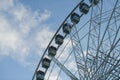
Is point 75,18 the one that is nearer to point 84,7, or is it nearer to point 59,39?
point 84,7

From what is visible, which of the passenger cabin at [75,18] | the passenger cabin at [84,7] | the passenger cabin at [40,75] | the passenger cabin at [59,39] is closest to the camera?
the passenger cabin at [84,7]

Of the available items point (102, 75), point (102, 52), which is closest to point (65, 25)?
point (102, 52)

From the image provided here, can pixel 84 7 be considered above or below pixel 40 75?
above

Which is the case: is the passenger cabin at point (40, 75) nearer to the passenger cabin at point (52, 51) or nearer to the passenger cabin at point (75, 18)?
the passenger cabin at point (52, 51)

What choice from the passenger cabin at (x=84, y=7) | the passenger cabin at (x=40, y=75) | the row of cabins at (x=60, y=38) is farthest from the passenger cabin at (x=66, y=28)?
the passenger cabin at (x=40, y=75)

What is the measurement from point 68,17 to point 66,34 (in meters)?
1.39

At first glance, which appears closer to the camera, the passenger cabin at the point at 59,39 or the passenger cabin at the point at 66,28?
the passenger cabin at the point at 66,28

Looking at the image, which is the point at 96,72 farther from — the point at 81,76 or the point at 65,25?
the point at 65,25

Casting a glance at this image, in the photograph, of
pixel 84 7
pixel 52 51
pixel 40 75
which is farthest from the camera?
pixel 52 51

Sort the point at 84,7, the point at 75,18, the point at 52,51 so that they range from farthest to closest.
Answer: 1. the point at 52,51
2. the point at 75,18
3. the point at 84,7

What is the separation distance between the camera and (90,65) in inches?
910

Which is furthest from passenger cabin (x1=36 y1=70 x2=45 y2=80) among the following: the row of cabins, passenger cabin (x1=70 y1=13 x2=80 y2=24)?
passenger cabin (x1=70 y1=13 x2=80 y2=24)

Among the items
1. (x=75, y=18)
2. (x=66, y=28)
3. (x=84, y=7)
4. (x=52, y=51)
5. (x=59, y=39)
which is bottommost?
(x=52, y=51)

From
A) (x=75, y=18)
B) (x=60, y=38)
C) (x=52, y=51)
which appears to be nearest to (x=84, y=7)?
(x=75, y=18)
